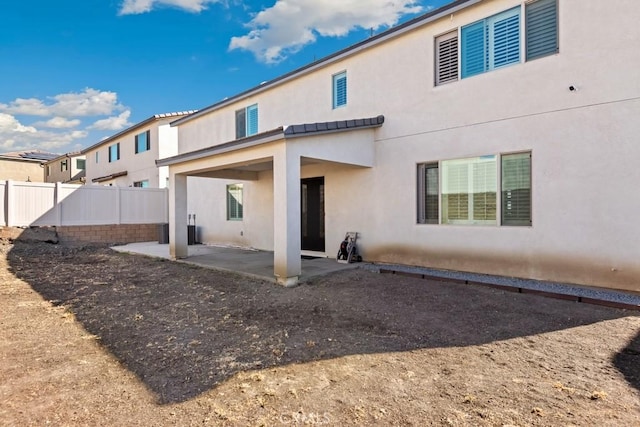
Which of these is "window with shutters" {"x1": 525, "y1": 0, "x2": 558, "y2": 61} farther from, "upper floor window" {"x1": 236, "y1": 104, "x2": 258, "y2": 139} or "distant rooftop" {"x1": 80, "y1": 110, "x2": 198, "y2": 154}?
"distant rooftop" {"x1": 80, "y1": 110, "x2": 198, "y2": 154}

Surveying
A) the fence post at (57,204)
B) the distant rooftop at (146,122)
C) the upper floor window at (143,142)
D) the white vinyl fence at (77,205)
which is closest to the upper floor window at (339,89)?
the distant rooftop at (146,122)

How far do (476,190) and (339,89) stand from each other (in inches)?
196

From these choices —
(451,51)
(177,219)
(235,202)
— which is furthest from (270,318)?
(235,202)

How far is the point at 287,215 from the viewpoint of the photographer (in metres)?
7.34

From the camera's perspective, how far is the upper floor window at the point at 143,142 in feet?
70.4

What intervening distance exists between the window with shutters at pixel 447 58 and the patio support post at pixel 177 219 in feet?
25.5

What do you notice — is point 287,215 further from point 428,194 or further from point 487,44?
point 487,44

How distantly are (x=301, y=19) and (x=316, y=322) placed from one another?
13.8m

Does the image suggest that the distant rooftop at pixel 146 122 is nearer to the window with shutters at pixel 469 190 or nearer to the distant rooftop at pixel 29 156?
the window with shutters at pixel 469 190

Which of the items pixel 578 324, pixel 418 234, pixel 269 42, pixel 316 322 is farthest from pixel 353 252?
pixel 269 42

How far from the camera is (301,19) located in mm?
15258

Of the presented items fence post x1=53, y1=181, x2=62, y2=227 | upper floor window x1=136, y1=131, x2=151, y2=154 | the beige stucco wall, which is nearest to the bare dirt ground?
fence post x1=53, y1=181, x2=62, y2=227

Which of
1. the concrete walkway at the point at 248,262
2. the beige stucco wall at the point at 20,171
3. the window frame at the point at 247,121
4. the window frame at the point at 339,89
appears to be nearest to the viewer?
the concrete walkway at the point at 248,262

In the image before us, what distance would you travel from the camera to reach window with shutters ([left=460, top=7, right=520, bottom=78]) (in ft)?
24.4
